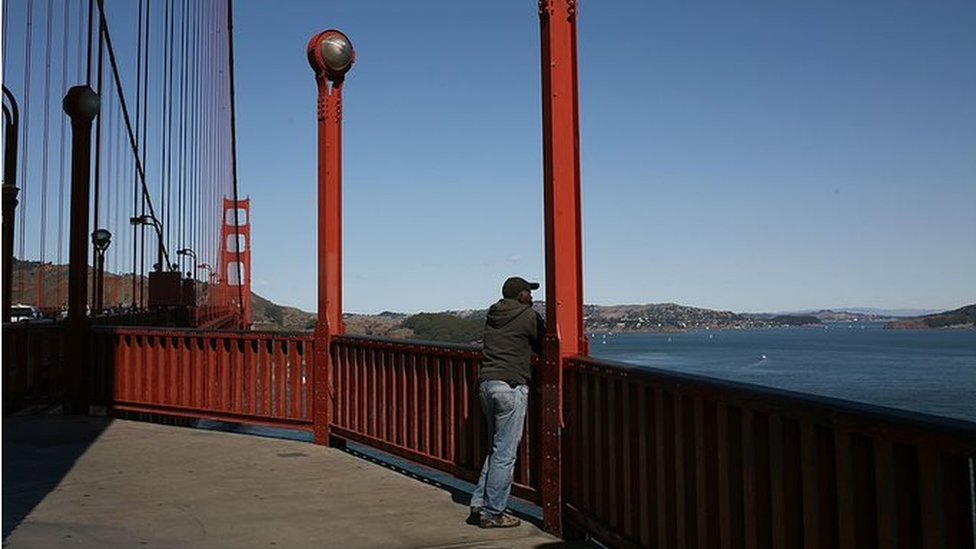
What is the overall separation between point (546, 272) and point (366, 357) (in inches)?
114

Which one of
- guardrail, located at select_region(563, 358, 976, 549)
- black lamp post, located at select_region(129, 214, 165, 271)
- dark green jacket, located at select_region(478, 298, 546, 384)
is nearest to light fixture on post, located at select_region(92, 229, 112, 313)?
black lamp post, located at select_region(129, 214, 165, 271)

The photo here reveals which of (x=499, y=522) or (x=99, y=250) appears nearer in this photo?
(x=499, y=522)

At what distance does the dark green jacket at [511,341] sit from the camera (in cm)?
521

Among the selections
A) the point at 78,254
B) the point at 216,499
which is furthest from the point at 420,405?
the point at 78,254

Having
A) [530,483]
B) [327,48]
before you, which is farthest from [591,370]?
[327,48]

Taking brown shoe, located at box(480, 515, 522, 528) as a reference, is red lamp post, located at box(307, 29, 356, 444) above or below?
above

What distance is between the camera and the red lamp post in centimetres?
854

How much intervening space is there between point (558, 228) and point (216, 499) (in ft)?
9.76

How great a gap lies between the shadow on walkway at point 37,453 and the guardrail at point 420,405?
232 centimetres

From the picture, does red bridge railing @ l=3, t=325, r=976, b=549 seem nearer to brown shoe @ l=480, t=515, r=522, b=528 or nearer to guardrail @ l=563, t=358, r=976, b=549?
guardrail @ l=563, t=358, r=976, b=549

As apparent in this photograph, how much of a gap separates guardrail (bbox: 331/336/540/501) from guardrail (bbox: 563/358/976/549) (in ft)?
2.91

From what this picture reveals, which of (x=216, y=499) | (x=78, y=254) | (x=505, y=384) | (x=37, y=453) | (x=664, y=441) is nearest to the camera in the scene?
(x=664, y=441)

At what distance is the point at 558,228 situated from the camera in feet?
17.1

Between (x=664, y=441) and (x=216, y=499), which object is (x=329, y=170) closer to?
(x=216, y=499)
